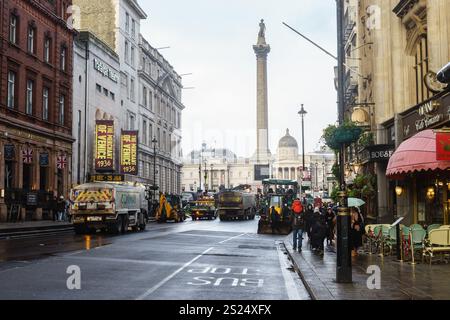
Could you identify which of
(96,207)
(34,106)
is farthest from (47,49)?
(96,207)

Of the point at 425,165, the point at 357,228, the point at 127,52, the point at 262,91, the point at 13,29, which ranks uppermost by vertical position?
the point at 262,91

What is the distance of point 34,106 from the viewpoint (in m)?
45.6

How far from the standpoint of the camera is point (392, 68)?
2841 cm

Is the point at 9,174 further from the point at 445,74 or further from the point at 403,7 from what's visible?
the point at 445,74

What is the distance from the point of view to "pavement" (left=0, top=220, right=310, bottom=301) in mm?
11297

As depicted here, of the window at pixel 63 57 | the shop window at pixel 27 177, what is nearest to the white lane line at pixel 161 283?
the shop window at pixel 27 177

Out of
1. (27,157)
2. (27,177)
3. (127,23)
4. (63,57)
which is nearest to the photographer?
(27,157)

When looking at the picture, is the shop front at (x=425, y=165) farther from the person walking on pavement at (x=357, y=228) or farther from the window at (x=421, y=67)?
the person walking on pavement at (x=357, y=228)

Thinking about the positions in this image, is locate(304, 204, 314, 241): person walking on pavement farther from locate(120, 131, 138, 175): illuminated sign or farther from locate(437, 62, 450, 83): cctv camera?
locate(120, 131, 138, 175): illuminated sign

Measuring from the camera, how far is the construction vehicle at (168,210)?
53438 millimetres

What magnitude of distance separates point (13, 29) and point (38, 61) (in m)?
3.98

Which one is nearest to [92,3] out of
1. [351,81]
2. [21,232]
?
[351,81]

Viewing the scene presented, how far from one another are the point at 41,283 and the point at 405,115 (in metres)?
18.2

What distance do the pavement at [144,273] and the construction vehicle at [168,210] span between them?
30.6 meters
